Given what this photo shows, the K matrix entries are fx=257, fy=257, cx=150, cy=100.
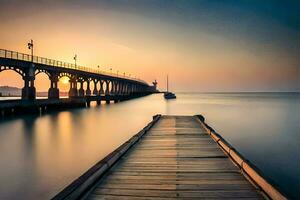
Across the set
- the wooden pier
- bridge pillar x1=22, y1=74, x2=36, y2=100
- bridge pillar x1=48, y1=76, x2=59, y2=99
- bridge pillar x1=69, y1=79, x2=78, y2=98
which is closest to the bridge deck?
the wooden pier

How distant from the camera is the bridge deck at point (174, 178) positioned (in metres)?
5.36

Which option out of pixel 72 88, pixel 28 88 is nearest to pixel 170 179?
pixel 28 88

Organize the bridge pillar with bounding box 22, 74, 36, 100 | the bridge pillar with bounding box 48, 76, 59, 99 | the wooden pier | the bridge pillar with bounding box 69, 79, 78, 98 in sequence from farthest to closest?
1. the bridge pillar with bounding box 69, 79, 78, 98
2. the bridge pillar with bounding box 48, 76, 59, 99
3. the bridge pillar with bounding box 22, 74, 36, 100
4. the wooden pier

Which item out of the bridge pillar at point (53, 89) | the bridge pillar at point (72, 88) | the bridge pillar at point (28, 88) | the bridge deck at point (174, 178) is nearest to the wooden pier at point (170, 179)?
the bridge deck at point (174, 178)

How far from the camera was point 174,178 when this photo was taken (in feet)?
21.1

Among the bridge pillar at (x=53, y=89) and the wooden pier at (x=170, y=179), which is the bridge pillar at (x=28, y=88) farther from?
the wooden pier at (x=170, y=179)

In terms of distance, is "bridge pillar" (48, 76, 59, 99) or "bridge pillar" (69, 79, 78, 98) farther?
"bridge pillar" (69, 79, 78, 98)

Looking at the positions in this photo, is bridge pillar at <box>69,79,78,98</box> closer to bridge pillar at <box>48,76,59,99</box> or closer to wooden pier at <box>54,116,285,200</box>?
bridge pillar at <box>48,76,59,99</box>

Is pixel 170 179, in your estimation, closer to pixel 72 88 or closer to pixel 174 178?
pixel 174 178

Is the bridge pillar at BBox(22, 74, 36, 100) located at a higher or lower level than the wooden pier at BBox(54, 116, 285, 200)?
higher

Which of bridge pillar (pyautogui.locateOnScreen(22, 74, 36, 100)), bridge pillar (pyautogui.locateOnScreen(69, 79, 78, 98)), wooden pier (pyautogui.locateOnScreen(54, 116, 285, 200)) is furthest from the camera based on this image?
bridge pillar (pyautogui.locateOnScreen(69, 79, 78, 98))

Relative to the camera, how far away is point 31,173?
1197 centimetres

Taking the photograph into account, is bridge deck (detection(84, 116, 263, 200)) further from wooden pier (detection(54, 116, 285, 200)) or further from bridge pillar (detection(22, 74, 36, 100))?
bridge pillar (detection(22, 74, 36, 100))

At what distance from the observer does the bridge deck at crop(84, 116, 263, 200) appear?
211 inches
